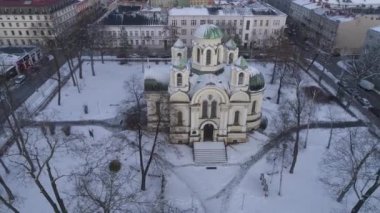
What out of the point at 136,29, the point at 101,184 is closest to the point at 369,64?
the point at 101,184

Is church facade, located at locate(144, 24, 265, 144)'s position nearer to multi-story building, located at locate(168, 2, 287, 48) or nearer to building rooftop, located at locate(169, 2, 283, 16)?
multi-story building, located at locate(168, 2, 287, 48)

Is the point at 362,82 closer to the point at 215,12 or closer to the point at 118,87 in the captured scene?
the point at 215,12

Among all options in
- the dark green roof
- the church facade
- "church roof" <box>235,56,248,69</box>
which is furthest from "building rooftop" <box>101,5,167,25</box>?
"church roof" <box>235,56,248,69</box>

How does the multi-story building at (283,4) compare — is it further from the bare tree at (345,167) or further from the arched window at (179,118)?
the arched window at (179,118)

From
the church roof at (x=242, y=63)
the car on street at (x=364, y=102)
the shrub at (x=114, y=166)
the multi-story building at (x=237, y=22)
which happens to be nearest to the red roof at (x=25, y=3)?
the multi-story building at (x=237, y=22)

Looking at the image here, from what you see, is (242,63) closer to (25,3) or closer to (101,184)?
(101,184)
